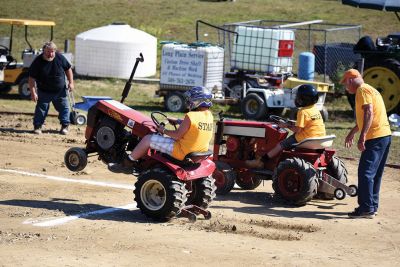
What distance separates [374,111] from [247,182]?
2323mm

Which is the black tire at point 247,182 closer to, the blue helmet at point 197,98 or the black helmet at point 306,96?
the black helmet at point 306,96

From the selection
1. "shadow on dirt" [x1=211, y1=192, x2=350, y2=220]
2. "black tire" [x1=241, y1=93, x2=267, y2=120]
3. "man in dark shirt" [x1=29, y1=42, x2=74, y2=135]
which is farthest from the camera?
"black tire" [x1=241, y1=93, x2=267, y2=120]

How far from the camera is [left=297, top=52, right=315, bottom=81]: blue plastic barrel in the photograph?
19250 mm

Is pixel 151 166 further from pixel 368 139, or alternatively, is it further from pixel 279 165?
pixel 368 139

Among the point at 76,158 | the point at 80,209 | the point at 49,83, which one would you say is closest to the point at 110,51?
the point at 49,83

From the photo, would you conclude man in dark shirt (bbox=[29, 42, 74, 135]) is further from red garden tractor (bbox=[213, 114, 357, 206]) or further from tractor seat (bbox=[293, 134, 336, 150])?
tractor seat (bbox=[293, 134, 336, 150])

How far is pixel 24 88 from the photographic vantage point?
19875 millimetres

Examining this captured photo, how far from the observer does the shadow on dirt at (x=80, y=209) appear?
9.39 m

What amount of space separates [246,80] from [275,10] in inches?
542

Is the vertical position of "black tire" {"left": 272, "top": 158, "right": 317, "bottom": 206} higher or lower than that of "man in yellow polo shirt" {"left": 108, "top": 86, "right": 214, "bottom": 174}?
lower

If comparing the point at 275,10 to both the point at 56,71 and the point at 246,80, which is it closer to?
the point at 246,80

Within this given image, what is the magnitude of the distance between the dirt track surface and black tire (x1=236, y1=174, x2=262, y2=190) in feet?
0.31

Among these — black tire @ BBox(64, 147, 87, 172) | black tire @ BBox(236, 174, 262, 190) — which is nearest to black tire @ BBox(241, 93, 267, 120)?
black tire @ BBox(236, 174, 262, 190)

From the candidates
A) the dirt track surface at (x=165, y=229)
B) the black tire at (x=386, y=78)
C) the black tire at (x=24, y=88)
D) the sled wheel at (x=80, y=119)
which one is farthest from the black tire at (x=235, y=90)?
the dirt track surface at (x=165, y=229)
